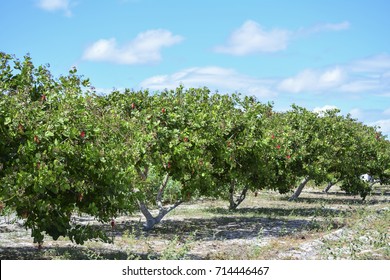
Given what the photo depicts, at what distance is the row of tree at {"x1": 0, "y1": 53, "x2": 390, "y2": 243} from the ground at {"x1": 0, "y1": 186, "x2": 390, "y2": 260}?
3.47 ft

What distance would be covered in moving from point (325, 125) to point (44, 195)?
24.0 meters

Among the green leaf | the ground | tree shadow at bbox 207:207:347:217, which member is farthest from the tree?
tree shadow at bbox 207:207:347:217

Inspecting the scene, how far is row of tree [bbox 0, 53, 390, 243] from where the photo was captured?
1170 centimetres

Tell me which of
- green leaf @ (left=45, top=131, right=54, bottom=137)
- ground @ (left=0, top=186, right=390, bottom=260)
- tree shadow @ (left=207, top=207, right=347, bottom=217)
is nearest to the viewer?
green leaf @ (left=45, top=131, right=54, bottom=137)

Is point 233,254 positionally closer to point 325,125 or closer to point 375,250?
point 375,250

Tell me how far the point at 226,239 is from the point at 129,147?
4994 millimetres

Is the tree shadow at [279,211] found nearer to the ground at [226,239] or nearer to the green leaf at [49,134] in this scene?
the ground at [226,239]

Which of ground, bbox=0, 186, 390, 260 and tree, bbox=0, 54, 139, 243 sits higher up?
tree, bbox=0, 54, 139, 243

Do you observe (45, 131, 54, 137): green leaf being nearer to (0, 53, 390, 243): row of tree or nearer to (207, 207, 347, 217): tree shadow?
(0, 53, 390, 243): row of tree

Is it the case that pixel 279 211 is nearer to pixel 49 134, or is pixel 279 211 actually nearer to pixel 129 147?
pixel 129 147

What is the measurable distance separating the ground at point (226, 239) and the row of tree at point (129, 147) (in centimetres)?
106

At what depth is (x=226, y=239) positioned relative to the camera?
19.1 metres

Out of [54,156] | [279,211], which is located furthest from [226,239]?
[279,211]
